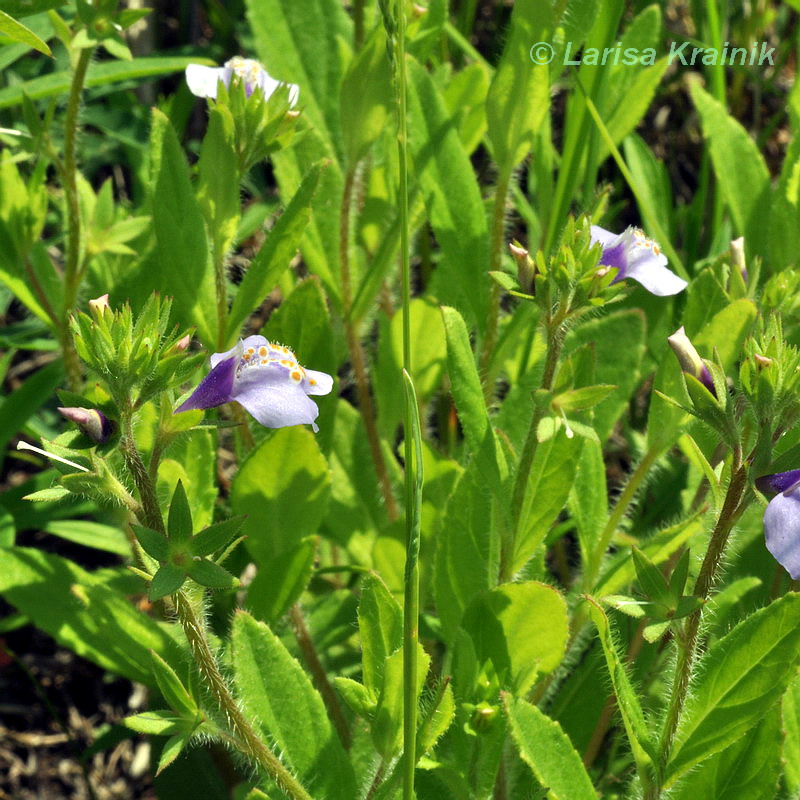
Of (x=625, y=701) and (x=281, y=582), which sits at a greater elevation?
(x=625, y=701)

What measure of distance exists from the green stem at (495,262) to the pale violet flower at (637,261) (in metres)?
0.60

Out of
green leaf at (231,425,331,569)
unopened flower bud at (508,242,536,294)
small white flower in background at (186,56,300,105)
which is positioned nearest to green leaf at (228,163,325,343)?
small white flower in background at (186,56,300,105)

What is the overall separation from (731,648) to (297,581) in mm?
1101

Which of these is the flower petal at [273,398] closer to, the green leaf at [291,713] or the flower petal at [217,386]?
the flower petal at [217,386]

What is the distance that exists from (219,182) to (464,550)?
1.14 m

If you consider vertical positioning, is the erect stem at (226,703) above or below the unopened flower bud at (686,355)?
below

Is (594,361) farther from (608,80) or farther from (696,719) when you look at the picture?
(608,80)

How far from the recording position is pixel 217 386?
1892 mm

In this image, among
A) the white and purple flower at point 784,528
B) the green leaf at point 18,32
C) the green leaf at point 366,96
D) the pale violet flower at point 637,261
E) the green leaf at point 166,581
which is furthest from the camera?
the green leaf at point 366,96

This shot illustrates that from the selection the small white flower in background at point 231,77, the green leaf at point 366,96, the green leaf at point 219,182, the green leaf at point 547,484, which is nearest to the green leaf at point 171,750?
the green leaf at point 547,484

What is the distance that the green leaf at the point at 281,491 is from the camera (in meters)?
2.70

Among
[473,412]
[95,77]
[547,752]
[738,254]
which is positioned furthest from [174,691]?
[95,77]

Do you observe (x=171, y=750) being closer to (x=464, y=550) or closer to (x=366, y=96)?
(x=464, y=550)

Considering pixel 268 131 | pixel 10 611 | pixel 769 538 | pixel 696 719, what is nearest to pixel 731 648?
pixel 696 719
